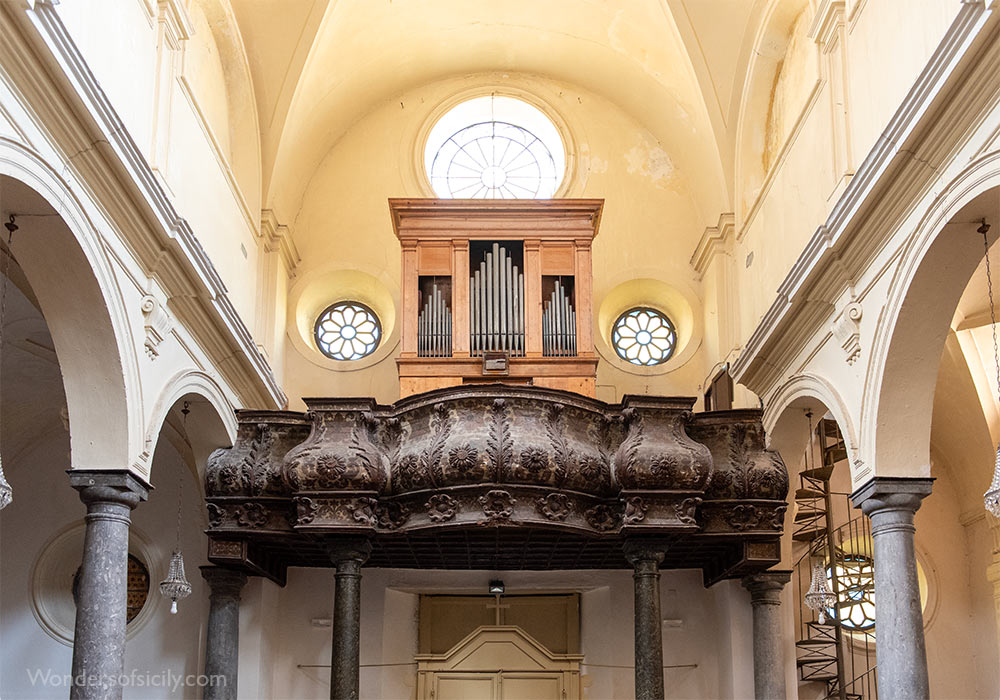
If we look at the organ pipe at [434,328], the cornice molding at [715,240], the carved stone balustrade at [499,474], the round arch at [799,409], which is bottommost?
the carved stone balustrade at [499,474]

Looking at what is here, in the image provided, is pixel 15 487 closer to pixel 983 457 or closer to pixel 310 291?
pixel 310 291

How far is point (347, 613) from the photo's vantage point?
13617mm

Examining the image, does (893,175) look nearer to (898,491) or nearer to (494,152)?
(898,491)

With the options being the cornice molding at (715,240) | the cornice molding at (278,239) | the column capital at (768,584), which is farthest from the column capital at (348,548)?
the cornice molding at (715,240)

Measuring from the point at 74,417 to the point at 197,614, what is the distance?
23.4 feet

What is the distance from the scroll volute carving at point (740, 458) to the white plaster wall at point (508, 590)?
339 centimetres

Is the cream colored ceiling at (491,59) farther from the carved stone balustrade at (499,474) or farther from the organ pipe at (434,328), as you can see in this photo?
the carved stone balustrade at (499,474)

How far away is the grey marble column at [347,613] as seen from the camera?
1337cm

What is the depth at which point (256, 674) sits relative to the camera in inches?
635

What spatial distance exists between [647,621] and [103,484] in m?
6.00

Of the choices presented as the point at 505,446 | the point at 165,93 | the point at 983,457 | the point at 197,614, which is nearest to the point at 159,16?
the point at 165,93

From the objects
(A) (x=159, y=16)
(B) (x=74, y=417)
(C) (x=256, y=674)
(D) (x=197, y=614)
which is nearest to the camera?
(B) (x=74, y=417)

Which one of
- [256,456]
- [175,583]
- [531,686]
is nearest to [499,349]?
[256,456]
